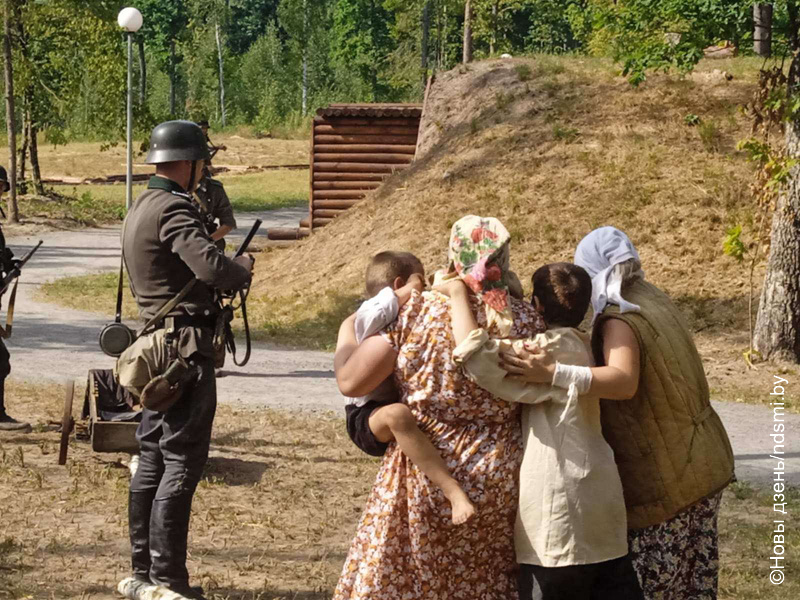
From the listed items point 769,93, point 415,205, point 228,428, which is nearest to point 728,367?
A: point 769,93

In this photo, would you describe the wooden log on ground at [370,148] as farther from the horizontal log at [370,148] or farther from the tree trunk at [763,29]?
the tree trunk at [763,29]

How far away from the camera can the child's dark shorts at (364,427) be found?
4012 mm

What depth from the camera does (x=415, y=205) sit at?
18312 mm

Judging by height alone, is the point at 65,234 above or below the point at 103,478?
below

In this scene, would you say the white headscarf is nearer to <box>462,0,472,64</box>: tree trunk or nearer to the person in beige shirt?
the person in beige shirt

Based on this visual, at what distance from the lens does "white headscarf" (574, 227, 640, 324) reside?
409 cm

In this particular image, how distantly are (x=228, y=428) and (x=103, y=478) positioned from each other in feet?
5.86

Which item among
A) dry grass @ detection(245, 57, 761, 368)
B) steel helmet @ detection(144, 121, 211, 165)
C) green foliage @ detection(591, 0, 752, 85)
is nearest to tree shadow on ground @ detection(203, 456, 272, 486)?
steel helmet @ detection(144, 121, 211, 165)

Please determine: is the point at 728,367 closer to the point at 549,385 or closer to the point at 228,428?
the point at 228,428

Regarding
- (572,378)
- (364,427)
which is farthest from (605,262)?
(364,427)

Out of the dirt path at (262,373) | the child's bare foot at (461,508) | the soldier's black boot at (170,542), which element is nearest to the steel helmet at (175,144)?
the soldier's black boot at (170,542)

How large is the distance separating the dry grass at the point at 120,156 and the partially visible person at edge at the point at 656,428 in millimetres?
35313

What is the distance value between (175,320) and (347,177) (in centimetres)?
1674

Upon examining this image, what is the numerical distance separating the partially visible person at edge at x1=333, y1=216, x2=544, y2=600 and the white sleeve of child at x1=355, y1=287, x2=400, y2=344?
1.2 inches
